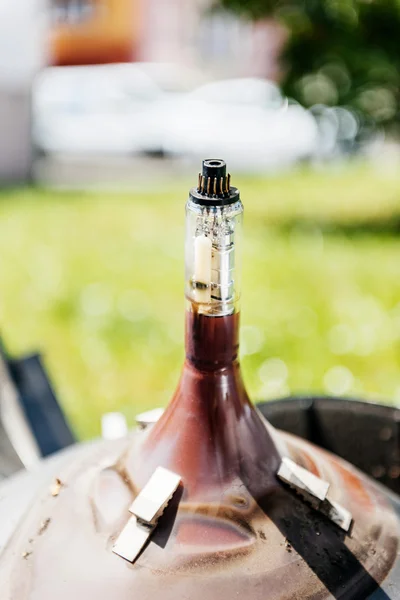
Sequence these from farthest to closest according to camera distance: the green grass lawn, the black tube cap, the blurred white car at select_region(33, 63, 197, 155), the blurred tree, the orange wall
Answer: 1. the orange wall
2. the blurred white car at select_region(33, 63, 197, 155)
3. the blurred tree
4. the green grass lawn
5. the black tube cap

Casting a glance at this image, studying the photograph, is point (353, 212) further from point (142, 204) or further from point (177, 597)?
point (177, 597)

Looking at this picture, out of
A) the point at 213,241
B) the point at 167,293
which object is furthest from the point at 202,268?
the point at 167,293

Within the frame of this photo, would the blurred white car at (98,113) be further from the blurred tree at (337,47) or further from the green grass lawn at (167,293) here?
the blurred tree at (337,47)

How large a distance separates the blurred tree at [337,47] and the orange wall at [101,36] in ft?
29.5

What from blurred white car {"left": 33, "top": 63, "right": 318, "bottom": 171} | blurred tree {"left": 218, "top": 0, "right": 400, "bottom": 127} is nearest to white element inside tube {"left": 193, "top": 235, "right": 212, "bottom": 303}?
blurred tree {"left": 218, "top": 0, "right": 400, "bottom": 127}

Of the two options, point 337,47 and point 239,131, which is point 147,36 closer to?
point 239,131

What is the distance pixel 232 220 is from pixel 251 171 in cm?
765

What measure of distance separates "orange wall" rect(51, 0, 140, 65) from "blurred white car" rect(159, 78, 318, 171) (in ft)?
17.1

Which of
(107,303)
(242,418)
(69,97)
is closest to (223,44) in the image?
(69,97)

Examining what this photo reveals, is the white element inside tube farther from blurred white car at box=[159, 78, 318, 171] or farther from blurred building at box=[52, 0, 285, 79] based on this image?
blurred building at box=[52, 0, 285, 79]

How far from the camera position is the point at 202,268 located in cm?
120

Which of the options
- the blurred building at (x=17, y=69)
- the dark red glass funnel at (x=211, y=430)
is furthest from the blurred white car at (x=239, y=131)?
the dark red glass funnel at (x=211, y=430)

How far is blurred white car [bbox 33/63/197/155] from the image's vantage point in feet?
29.5

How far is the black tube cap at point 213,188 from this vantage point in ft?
3.81
